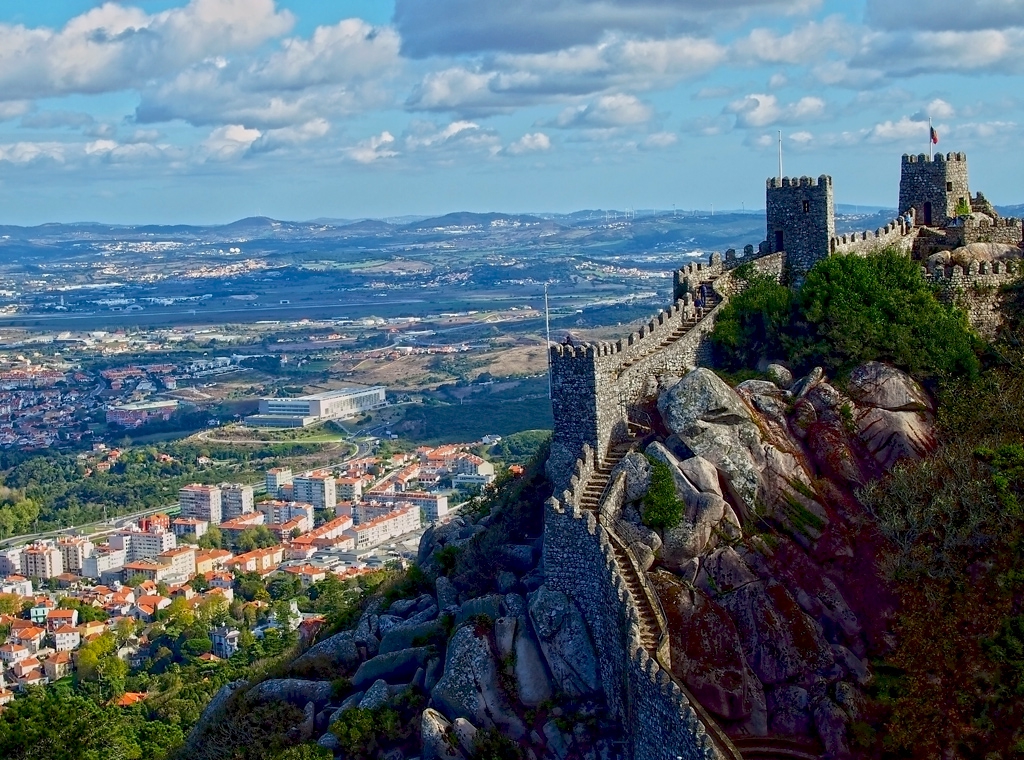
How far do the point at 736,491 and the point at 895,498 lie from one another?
2.81 meters

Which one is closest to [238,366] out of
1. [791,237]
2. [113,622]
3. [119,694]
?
[113,622]

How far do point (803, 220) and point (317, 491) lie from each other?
276 ft

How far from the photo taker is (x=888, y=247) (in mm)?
33156

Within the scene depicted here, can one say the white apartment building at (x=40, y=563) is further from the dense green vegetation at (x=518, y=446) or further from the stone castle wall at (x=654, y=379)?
the stone castle wall at (x=654, y=379)

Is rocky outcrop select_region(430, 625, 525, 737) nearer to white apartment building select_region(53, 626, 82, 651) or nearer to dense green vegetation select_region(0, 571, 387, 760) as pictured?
dense green vegetation select_region(0, 571, 387, 760)

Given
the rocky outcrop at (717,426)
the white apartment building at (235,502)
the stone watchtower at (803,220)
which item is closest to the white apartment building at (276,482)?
the white apartment building at (235,502)

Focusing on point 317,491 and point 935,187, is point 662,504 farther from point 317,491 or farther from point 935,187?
point 317,491

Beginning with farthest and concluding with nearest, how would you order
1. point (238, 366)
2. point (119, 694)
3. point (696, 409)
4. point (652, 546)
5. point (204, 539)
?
point (238, 366)
point (204, 539)
point (119, 694)
point (696, 409)
point (652, 546)

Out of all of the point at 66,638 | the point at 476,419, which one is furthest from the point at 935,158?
the point at 476,419

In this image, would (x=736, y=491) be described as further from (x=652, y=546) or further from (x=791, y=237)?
(x=791, y=237)

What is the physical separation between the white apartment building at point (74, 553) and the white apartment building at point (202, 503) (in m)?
11.3

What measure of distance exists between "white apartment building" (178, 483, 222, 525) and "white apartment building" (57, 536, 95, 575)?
37.0 ft

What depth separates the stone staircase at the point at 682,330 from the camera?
3000cm

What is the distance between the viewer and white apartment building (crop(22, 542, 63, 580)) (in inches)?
3866
